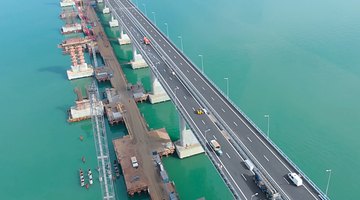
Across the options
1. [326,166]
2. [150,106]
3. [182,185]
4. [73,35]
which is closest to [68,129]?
[150,106]

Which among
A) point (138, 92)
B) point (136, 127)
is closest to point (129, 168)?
point (136, 127)

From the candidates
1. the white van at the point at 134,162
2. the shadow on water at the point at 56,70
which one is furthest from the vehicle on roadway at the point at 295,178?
the shadow on water at the point at 56,70

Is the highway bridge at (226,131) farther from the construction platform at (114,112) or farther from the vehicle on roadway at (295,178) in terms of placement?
the construction platform at (114,112)

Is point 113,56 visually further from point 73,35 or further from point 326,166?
point 326,166

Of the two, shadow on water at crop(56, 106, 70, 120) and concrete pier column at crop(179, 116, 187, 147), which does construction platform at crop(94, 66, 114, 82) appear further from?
concrete pier column at crop(179, 116, 187, 147)

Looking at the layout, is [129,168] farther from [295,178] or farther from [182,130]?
[295,178]

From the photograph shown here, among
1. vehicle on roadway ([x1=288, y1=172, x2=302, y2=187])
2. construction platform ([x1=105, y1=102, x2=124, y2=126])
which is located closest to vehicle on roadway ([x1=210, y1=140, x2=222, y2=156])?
vehicle on roadway ([x1=288, y1=172, x2=302, y2=187])
